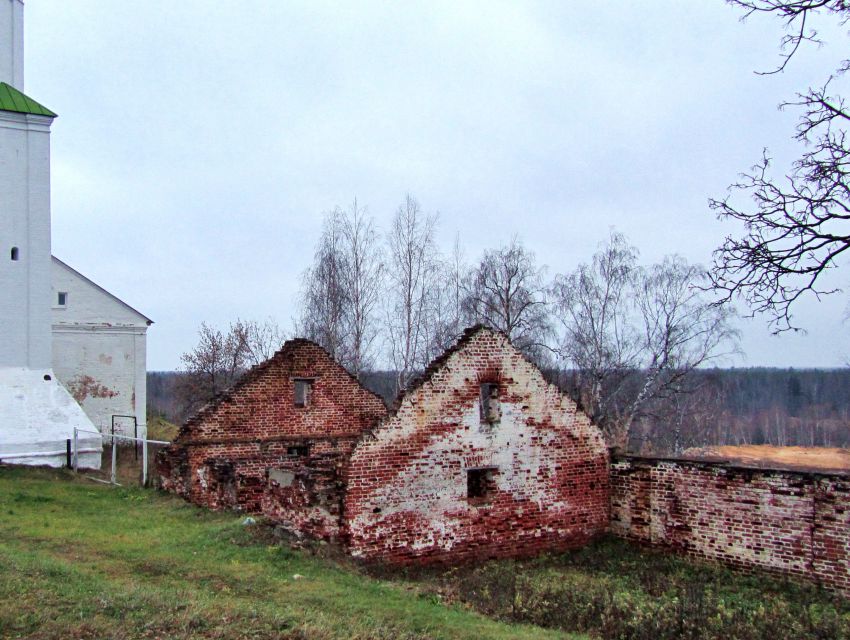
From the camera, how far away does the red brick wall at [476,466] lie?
35.6 ft

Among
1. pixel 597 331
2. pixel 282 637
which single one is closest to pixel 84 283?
pixel 597 331

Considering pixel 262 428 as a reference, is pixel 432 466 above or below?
below

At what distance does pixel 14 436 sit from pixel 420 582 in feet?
37.4

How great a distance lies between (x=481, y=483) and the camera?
1190 cm

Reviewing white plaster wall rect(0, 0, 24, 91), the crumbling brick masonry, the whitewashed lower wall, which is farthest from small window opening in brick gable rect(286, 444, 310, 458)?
white plaster wall rect(0, 0, 24, 91)

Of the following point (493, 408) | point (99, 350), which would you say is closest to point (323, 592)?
point (493, 408)

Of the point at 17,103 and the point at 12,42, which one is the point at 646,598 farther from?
the point at 12,42

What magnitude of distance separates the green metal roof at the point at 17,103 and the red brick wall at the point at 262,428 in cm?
968

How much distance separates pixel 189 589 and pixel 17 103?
15.4 m

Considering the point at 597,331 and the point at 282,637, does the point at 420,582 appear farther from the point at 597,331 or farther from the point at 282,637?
the point at 597,331

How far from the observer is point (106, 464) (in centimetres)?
2028

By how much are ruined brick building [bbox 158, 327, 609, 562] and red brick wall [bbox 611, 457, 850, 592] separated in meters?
0.63

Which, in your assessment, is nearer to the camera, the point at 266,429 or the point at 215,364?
the point at 266,429

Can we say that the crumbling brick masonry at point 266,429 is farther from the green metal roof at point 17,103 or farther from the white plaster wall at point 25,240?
the green metal roof at point 17,103
